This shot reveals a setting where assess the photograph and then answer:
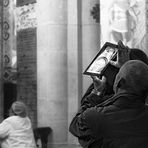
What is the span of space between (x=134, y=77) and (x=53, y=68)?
831cm

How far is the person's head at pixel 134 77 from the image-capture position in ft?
9.25

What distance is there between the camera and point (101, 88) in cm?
309

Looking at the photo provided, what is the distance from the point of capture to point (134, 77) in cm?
282

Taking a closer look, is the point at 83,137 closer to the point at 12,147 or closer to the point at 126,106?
the point at 126,106

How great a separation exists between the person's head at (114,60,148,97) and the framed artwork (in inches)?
11.0

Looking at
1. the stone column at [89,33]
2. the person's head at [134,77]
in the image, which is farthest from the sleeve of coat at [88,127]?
the stone column at [89,33]

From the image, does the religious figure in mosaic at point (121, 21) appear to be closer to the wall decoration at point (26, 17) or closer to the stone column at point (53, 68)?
the stone column at point (53, 68)

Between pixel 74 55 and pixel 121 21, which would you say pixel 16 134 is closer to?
pixel 121 21

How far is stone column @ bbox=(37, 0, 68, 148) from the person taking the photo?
36.2ft

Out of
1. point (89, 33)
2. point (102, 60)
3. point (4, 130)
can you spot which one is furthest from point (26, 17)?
point (102, 60)

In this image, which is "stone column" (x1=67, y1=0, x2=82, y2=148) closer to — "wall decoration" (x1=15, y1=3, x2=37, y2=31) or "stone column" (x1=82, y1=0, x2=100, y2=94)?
"stone column" (x1=82, y1=0, x2=100, y2=94)

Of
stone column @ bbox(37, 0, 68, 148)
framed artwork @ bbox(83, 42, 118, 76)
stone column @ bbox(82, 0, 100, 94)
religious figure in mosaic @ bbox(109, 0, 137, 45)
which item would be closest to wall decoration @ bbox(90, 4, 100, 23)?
stone column @ bbox(82, 0, 100, 94)

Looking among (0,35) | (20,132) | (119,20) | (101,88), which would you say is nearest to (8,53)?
(0,35)

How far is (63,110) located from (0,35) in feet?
10.6
